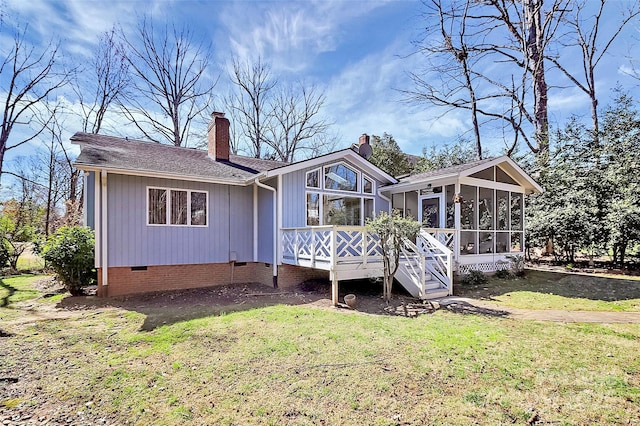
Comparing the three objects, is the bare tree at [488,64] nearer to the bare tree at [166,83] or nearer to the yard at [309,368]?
the yard at [309,368]

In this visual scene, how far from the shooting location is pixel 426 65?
61.5ft

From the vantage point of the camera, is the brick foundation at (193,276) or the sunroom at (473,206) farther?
the sunroom at (473,206)

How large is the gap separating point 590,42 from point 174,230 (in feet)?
76.9

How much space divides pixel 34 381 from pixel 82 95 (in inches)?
868

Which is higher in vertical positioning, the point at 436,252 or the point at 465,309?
the point at 436,252

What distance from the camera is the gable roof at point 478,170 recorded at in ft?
35.4

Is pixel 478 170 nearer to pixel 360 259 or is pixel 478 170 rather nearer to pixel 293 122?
pixel 360 259

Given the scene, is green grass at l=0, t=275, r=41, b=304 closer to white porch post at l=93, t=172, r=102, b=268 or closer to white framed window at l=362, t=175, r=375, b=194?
white porch post at l=93, t=172, r=102, b=268

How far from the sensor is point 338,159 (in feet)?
37.3

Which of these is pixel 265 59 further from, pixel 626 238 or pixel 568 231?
pixel 626 238

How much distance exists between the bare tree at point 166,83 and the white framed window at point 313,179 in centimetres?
1475

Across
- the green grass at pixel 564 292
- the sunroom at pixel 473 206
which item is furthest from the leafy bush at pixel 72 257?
the green grass at pixel 564 292

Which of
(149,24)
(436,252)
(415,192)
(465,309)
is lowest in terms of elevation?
(465,309)

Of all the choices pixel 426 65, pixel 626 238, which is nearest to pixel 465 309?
pixel 626 238
